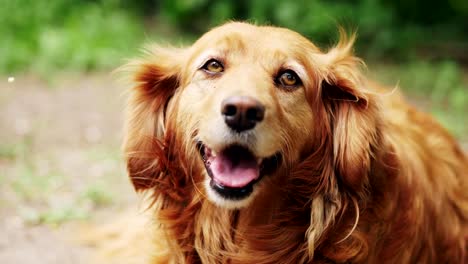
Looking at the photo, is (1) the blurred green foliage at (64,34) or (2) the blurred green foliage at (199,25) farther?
(2) the blurred green foliage at (199,25)

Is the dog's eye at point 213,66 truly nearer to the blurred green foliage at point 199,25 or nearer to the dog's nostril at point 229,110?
the dog's nostril at point 229,110

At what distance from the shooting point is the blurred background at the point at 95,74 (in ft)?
18.1

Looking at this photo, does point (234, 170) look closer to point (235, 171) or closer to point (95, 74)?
point (235, 171)

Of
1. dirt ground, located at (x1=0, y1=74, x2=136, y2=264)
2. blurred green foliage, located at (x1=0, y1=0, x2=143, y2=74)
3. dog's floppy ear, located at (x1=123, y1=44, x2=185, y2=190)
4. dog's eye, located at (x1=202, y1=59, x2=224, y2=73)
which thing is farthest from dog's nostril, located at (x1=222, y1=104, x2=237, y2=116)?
blurred green foliage, located at (x1=0, y1=0, x2=143, y2=74)

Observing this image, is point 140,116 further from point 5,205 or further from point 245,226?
point 5,205

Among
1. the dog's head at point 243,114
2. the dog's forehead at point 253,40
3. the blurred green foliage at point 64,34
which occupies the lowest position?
the blurred green foliage at point 64,34

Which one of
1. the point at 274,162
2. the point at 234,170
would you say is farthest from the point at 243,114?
the point at 274,162

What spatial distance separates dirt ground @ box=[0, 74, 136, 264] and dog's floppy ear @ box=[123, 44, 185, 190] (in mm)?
1242

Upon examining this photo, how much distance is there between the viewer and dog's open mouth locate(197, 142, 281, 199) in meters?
3.41

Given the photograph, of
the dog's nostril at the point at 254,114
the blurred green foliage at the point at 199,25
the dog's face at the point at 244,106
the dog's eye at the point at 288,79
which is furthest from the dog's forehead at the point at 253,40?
the blurred green foliage at the point at 199,25

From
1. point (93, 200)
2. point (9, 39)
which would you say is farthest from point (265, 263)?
point (9, 39)

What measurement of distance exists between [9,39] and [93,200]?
12.9 feet

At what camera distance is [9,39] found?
884 cm

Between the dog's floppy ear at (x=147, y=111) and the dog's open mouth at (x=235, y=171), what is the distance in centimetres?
49
